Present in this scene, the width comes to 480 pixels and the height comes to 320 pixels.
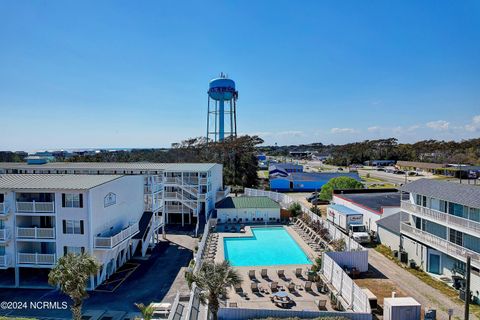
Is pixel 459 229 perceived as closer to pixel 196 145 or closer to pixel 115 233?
pixel 115 233

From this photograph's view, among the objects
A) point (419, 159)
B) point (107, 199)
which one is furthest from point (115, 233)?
point (419, 159)

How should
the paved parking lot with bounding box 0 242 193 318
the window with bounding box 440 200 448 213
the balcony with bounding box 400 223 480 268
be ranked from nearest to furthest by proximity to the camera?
the paved parking lot with bounding box 0 242 193 318
the balcony with bounding box 400 223 480 268
the window with bounding box 440 200 448 213

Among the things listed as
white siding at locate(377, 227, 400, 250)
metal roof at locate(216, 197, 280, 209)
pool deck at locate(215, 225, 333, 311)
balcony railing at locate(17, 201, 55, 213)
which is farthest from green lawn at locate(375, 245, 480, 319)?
balcony railing at locate(17, 201, 55, 213)

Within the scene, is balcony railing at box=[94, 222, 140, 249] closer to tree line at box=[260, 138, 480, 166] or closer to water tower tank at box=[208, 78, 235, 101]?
water tower tank at box=[208, 78, 235, 101]

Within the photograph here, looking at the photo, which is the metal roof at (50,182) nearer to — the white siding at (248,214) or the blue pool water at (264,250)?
the blue pool water at (264,250)

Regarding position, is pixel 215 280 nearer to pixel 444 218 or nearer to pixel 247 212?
pixel 444 218

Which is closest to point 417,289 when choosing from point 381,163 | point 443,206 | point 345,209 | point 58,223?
point 443,206
